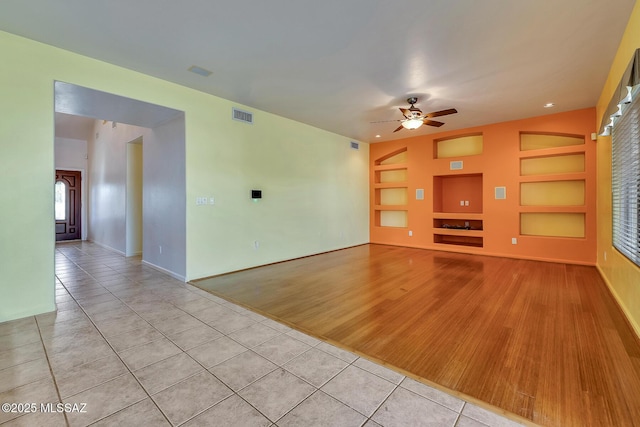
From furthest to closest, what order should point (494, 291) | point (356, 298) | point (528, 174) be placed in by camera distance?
point (528, 174)
point (494, 291)
point (356, 298)

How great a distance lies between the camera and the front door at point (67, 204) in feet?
30.1

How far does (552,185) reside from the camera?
5840mm

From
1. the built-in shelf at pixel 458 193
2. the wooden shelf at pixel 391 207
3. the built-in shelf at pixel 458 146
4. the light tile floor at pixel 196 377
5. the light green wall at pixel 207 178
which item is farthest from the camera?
the wooden shelf at pixel 391 207

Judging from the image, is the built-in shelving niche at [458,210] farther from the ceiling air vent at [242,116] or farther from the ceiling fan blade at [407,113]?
the ceiling air vent at [242,116]

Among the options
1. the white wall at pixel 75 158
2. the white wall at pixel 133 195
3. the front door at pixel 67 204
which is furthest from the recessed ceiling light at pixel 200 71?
the front door at pixel 67 204

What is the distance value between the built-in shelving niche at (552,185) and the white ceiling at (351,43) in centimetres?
138

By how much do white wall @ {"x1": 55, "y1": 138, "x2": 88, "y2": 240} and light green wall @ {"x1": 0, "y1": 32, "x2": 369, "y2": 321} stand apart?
786 centimetres

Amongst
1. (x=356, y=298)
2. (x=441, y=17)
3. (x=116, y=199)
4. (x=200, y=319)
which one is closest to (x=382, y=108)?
(x=441, y=17)

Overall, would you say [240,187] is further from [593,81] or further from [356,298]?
[593,81]

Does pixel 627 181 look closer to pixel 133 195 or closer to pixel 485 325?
pixel 485 325

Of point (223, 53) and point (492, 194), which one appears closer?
point (223, 53)

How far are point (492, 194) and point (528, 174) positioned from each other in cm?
80

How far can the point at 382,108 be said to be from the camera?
514 cm

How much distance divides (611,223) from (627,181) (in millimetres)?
1217
